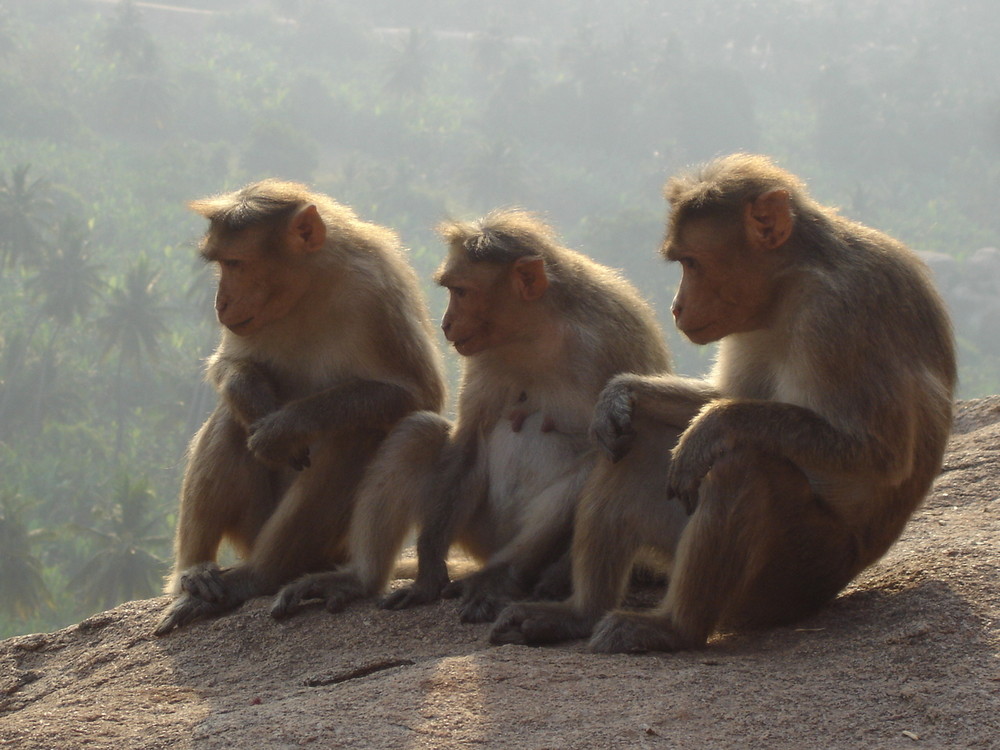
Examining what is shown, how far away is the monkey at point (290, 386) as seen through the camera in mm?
4930

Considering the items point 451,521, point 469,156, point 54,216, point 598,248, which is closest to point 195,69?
point 469,156

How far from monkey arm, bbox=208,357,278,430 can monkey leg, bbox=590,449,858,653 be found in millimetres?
1908

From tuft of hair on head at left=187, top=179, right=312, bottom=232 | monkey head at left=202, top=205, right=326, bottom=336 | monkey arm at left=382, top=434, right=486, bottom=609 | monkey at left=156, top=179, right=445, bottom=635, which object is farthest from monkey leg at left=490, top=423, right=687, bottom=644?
tuft of hair on head at left=187, top=179, right=312, bottom=232

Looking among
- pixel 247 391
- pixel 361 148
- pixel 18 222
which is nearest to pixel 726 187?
pixel 247 391

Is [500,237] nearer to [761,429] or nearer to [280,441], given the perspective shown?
[280,441]

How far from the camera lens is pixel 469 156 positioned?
66.6 metres

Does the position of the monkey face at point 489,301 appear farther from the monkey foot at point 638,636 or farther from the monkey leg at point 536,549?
the monkey foot at point 638,636

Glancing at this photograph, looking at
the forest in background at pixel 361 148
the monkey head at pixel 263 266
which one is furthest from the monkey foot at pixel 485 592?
the forest in background at pixel 361 148

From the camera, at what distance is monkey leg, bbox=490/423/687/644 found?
4078mm

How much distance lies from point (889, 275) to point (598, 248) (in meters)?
51.1

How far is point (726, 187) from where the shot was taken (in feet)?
13.2

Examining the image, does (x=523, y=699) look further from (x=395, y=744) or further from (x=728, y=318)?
(x=728, y=318)

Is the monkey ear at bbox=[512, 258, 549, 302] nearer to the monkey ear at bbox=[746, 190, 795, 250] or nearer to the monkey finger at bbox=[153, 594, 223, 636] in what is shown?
the monkey ear at bbox=[746, 190, 795, 250]

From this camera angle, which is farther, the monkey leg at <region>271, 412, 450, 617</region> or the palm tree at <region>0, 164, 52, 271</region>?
the palm tree at <region>0, 164, 52, 271</region>
